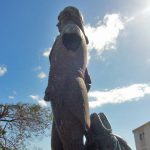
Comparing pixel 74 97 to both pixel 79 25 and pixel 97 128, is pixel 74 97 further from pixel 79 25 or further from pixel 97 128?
pixel 79 25

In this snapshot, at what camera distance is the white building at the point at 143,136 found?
4919 centimetres

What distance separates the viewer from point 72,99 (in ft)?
12.2

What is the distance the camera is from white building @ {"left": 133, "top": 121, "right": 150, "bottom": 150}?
49188 millimetres

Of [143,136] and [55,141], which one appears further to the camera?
[143,136]

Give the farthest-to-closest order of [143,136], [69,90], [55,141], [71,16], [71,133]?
[143,136] < [71,16] < [55,141] < [69,90] < [71,133]

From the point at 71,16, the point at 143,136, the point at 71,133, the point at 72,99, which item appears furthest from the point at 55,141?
the point at 143,136

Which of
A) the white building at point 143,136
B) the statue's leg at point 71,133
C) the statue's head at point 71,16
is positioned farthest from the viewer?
the white building at point 143,136

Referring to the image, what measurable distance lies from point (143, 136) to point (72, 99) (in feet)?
160

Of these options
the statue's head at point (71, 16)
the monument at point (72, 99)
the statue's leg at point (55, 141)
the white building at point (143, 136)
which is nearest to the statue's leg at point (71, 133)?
the monument at point (72, 99)

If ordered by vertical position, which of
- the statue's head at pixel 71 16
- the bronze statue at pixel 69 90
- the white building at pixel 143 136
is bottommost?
the bronze statue at pixel 69 90

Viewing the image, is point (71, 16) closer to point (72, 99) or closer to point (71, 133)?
point (72, 99)

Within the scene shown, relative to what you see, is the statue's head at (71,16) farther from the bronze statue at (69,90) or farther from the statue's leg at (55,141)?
the statue's leg at (55,141)

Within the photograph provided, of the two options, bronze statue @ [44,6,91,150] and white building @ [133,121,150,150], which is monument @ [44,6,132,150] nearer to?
bronze statue @ [44,6,91,150]

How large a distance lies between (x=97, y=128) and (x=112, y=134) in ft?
0.61
